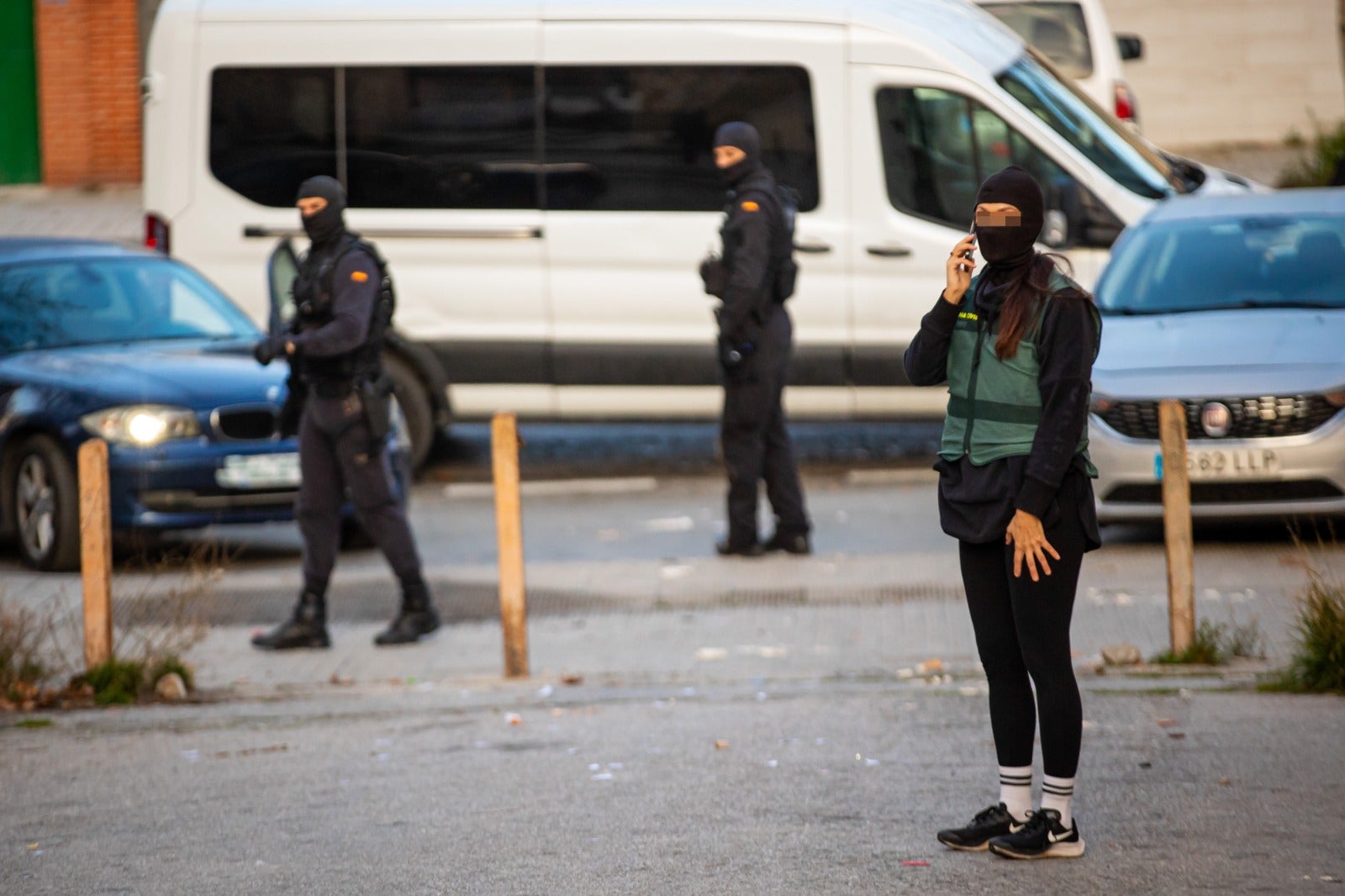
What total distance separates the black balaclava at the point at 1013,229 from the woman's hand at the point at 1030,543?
23.4 inches

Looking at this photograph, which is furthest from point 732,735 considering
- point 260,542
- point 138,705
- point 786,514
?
point 260,542

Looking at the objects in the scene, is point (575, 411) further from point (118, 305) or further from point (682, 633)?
point (682, 633)

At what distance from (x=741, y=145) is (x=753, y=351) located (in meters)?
0.96

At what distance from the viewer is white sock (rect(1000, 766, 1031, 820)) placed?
494cm

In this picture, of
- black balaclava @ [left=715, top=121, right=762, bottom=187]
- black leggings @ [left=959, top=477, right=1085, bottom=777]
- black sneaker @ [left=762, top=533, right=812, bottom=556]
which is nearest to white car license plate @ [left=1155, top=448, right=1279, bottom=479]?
black sneaker @ [left=762, top=533, right=812, bottom=556]

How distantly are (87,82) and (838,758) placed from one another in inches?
629

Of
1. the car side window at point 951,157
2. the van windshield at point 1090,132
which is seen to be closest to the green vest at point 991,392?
the car side window at point 951,157

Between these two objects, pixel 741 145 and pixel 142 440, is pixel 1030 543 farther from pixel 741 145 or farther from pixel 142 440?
pixel 142 440

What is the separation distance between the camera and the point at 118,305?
1076cm

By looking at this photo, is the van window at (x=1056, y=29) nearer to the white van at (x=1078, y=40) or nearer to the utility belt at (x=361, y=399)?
the white van at (x=1078, y=40)

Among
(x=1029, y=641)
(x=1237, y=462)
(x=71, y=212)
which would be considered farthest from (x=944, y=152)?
(x=71, y=212)

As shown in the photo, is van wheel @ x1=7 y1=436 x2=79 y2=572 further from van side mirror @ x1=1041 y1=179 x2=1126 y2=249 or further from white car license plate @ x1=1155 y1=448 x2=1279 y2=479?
van side mirror @ x1=1041 y1=179 x2=1126 y2=249

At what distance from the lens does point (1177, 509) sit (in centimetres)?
715

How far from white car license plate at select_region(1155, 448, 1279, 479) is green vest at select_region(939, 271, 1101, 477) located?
13.2 feet
